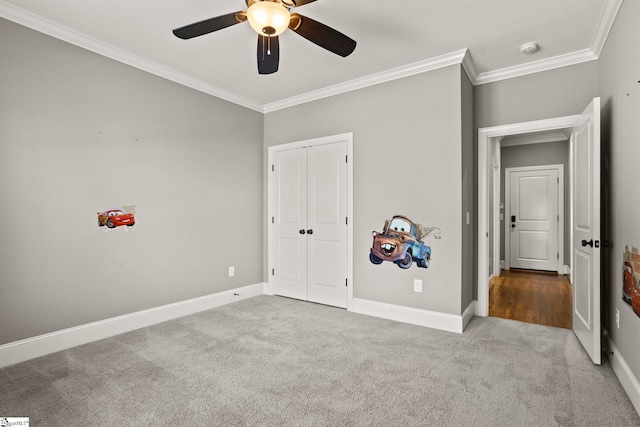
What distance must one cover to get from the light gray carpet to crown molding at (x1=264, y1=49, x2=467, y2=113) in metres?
2.55

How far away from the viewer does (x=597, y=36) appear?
2.84 metres

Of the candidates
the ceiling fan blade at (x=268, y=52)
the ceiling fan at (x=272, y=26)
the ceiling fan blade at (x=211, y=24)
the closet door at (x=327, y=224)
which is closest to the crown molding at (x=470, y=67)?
the closet door at (x=327, y=224)

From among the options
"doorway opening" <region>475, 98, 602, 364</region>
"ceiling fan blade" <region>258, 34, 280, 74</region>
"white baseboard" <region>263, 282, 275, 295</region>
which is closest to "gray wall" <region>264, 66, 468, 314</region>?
"doorway opening" <region>475, 98, 602, 364</region>

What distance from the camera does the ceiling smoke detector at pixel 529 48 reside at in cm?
301

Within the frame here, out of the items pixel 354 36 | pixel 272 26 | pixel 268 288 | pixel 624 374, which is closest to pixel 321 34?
pixel 272 26

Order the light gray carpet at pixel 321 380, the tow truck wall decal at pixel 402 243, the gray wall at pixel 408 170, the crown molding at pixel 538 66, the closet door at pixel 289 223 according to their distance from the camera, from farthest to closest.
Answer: the closet door at pixel 289 223 < the tow truck wall decal at pixel 402 243 < the gray wall at pixel 408 170 < the crown molding at pixel 538 66 < the light gray carpet at pixel 321 380

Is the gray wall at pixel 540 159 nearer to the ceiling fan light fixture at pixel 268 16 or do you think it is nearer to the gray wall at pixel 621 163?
the gray wall at pixel 621 163

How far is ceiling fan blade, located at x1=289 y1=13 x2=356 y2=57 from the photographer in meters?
2.07

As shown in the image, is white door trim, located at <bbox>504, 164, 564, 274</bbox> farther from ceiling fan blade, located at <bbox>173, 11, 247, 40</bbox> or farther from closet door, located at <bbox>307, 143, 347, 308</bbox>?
ceiling fan blade, located at <bbox>173, 11, 247, 40</bbox>

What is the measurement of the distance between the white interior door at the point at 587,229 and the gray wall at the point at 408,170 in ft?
3.09

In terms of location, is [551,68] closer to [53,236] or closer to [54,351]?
[53,236]

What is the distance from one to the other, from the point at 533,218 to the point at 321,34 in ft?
19.9

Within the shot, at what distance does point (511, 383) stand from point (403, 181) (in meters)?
1.99

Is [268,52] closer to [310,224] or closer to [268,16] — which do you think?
[268,16]
